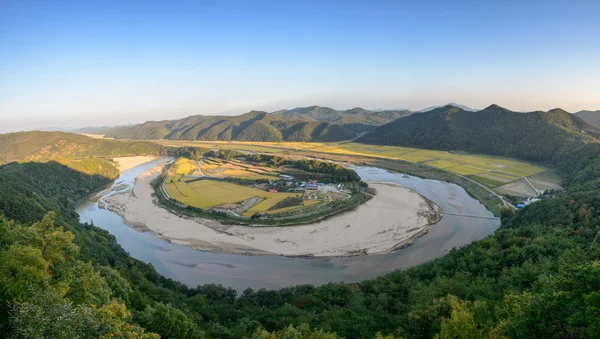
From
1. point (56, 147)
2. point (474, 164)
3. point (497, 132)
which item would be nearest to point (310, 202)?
point (474, 164)

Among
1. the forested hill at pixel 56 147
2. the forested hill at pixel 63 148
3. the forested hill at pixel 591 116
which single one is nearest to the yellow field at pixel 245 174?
the forested hill at pixel 63 148

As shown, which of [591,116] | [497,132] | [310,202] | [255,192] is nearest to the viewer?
[310,202]

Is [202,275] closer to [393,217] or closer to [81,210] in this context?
[393,217]

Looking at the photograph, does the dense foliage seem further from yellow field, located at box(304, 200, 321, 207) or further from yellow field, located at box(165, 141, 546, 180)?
yellow field, located at box(165, 141, 546, 180)

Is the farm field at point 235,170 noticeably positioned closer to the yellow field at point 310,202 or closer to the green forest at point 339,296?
the yellow field at point 310,202

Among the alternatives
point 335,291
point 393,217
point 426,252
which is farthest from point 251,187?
point 335,291

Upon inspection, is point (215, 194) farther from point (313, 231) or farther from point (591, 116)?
point (591, 116)

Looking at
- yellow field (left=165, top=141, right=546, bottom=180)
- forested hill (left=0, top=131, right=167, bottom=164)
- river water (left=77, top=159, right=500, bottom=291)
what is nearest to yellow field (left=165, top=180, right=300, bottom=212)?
river water (left=77, top=159, right=500, bottom=291)
